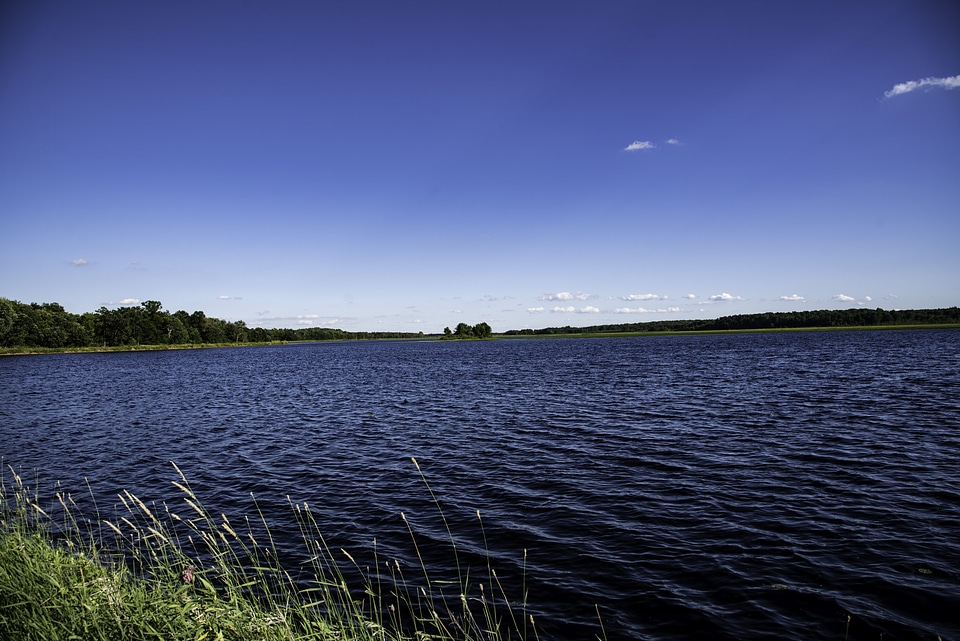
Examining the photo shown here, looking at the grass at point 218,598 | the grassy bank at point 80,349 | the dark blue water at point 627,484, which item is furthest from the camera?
the grassy bank at point 80,349

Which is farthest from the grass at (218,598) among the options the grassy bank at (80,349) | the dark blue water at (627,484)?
the grassy bank at (80,349)

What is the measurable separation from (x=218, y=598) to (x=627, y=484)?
14519 mm

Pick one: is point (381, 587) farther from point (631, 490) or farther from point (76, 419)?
point (76, 419)

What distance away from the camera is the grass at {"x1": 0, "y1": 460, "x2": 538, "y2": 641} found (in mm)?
7250

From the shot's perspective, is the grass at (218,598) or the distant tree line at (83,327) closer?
the grass at (218,598)

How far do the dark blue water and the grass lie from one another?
32.2 inches

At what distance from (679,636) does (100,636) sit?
31.7 feet

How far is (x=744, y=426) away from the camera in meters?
28.6

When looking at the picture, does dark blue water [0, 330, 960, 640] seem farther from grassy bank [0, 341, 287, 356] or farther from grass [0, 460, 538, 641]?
grassy bank [0, 341, 287, 356]

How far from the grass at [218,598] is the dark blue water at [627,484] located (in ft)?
2.68

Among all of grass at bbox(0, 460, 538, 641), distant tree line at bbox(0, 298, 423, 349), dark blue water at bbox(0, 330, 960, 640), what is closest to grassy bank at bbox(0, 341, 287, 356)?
distant tree line at bbox(0, 298, 423, 349)

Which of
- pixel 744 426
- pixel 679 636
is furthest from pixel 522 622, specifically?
pixel 744 426

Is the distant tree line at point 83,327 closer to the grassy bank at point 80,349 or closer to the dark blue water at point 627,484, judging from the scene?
the grassy bank at point 80,349

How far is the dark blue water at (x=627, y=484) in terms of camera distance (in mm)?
11078
